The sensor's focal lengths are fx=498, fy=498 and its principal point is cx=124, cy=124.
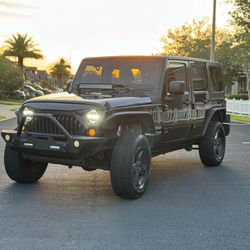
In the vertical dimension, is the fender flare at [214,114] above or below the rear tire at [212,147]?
above

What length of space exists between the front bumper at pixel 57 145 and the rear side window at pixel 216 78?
3.43 m

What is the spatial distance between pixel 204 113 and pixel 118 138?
8.92 ft

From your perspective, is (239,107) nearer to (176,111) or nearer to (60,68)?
(176,111)

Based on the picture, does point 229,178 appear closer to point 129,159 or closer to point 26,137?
point 129,159

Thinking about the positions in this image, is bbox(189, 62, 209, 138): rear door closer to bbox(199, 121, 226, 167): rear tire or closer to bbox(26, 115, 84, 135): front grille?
bbox(199, 121, 226, 167): rear tire

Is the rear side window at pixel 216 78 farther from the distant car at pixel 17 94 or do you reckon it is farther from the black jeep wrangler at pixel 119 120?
the distant car at pixel 17 94

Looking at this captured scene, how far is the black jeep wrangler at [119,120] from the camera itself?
629 cm

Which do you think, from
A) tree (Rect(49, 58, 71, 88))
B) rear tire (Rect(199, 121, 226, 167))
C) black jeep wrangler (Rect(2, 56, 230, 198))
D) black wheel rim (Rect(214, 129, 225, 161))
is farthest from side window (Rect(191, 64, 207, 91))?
tree (Rect(49, 58, 71, 88))

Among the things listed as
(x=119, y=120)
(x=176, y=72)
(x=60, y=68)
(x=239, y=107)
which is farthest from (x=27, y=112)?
(x=60, y=68)

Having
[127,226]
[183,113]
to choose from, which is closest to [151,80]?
[183,113]

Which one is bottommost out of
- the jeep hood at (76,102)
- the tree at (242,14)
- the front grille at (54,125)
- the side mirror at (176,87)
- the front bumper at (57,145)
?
the front bumper at (57,145)

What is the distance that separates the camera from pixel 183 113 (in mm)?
7965

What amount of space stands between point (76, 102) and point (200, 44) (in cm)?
4571

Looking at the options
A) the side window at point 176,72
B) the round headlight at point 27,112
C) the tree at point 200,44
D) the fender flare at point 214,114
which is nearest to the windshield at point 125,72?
the side window at point 176,72
